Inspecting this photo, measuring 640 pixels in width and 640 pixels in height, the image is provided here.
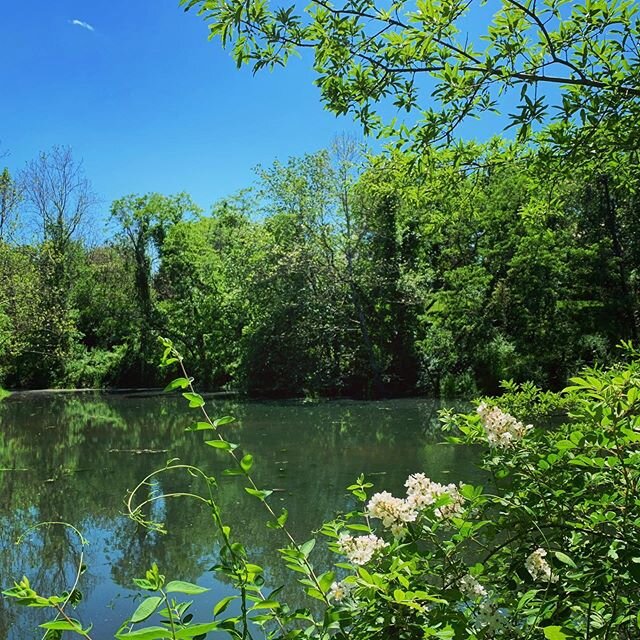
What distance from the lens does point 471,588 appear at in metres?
1.36

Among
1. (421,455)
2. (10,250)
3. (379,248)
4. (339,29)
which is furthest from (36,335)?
(339,29)

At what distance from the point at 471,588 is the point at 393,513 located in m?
0.24

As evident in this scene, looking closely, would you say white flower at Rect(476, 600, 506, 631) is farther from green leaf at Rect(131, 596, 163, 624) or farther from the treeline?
the treeline

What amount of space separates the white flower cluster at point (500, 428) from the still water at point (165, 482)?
67cm

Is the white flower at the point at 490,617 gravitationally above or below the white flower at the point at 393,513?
below

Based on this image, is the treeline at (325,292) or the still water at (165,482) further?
the treeline at (325,292)

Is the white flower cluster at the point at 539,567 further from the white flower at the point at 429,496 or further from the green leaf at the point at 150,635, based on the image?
the green leaf at the point at 150,635

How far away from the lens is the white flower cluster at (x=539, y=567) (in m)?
1.34

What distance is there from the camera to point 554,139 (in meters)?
2.19

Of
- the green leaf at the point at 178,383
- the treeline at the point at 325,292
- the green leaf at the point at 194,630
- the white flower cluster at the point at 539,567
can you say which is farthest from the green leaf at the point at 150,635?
the treeline at the point at 325,292

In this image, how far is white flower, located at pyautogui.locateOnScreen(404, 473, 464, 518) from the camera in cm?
138

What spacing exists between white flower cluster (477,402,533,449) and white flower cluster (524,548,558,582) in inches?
9.4

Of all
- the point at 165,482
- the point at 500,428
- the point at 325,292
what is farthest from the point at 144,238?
the point at 500,428

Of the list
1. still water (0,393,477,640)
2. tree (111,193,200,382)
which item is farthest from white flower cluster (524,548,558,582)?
tree (111,193,200,382)
